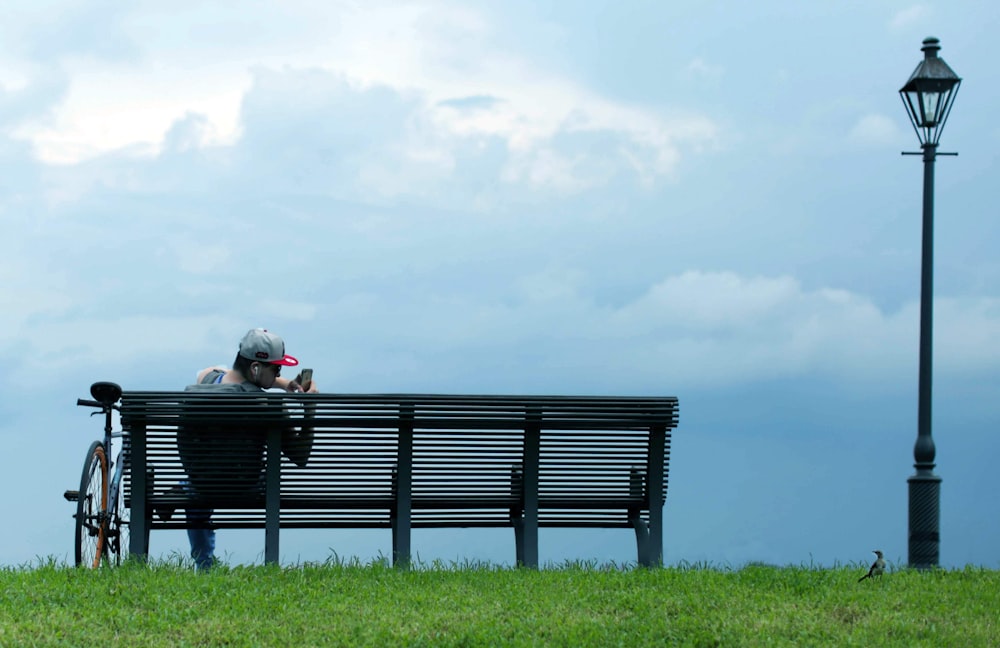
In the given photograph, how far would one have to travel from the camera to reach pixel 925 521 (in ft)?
34.9

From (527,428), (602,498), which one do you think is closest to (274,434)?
(527,428)

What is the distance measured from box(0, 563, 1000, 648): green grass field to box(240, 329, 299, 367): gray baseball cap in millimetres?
1698

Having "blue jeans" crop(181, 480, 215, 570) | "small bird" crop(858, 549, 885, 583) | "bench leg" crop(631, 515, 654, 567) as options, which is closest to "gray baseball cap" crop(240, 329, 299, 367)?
"blue jeans" crop(181, 480, 215, 570)

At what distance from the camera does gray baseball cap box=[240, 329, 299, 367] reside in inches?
384

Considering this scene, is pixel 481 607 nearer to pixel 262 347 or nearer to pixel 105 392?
pixel 262 347

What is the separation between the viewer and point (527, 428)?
9.80 meters

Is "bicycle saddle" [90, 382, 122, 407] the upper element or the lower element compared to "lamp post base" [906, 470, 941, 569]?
upper

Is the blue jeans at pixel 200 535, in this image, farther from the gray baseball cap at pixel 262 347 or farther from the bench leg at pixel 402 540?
the bench leg at pixel 402 540

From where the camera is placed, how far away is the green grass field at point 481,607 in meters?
7.44

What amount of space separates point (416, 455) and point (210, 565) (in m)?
1.86

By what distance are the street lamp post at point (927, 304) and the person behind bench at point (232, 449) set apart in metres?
5.26

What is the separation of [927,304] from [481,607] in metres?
5.42

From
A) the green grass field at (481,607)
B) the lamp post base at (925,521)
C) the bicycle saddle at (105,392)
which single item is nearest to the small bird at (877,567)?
the green grass field at (481,607)

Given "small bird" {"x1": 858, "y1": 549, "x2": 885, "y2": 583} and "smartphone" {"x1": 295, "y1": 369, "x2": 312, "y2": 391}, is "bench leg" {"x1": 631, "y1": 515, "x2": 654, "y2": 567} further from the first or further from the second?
"smartphone" {"x1": 295, "y1": 369, "x2": 312, "y2": 391}
